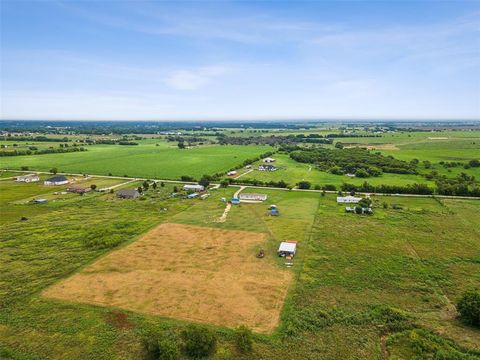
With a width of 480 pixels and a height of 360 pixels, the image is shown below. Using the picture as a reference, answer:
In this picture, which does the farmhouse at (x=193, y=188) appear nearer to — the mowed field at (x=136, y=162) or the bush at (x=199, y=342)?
the mowed field at (x=136, y=162)

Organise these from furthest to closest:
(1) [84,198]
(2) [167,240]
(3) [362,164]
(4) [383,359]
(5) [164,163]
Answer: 1. (5) [164,163]
2. (3) [362,164]
3. (1) [84,198]
4. (2) [167,240]
5. (4) [383,359]

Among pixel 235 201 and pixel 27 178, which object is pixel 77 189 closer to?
pixel 27 178

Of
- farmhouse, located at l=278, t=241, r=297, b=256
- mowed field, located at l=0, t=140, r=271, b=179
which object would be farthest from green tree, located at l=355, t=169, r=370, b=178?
farmhouse, located at l=278, t=241, r=297, b=256

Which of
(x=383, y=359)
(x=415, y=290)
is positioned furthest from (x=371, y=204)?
(x=383, y=359)

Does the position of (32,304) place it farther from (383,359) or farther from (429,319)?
(429,319)

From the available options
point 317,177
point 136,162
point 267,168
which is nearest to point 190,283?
point 317,177

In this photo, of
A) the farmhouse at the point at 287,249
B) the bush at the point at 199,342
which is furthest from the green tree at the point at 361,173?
the bush at the point at 199,342
